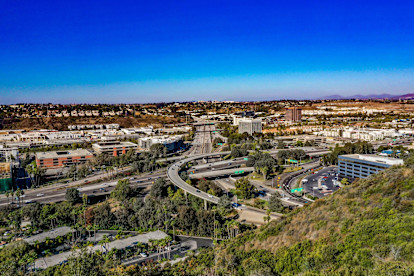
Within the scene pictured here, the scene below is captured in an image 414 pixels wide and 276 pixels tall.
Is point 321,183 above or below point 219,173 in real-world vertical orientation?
below

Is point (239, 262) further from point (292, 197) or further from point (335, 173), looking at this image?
point (335, 173)

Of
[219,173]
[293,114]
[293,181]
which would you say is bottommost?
[293,181]

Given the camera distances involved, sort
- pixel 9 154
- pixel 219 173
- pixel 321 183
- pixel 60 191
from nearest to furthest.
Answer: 1. pixel 60 191
2. pixel 321 183
3. pixel 219 173
4. pixel 9 154

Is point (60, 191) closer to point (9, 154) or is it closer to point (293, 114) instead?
point (9, 154)

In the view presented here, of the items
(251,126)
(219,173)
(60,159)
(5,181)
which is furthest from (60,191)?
(251,126)

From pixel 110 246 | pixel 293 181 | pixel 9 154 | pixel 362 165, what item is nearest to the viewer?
pixel 110 246

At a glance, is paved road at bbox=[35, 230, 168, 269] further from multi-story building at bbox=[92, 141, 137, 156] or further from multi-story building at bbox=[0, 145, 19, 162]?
multi-story building at bbox=[0, 145, 19, 162]

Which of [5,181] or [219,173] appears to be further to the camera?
[219,173]
